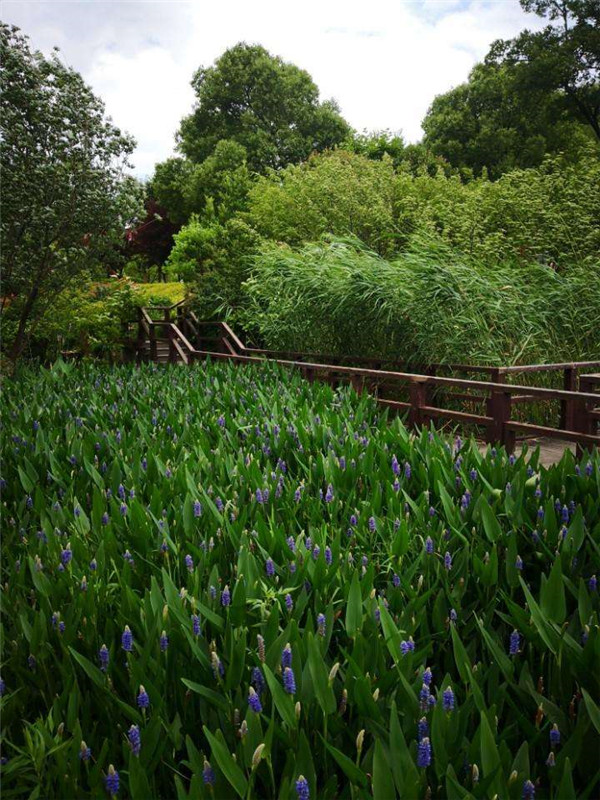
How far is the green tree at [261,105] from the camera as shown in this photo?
113 ft

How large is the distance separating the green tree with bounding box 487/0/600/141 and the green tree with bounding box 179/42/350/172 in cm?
1060

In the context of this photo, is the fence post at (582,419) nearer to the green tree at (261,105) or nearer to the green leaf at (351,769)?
the green leaf at (351,769)

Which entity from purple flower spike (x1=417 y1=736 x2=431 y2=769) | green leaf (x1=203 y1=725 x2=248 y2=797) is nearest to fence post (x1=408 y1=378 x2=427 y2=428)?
purple flower spike (x1=417 y1=736 x2=431 y2=769)

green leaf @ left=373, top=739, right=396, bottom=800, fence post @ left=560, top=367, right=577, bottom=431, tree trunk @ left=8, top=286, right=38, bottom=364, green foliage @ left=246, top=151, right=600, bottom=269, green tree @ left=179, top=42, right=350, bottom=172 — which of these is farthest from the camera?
green tree @ left=179, top=42, right=350, bottom=172

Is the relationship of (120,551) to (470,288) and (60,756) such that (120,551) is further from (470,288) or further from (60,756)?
(470,288)

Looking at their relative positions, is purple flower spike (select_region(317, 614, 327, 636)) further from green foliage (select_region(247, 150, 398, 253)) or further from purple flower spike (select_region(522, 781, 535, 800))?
green foliage (select_region(247, 150, 398, 253))

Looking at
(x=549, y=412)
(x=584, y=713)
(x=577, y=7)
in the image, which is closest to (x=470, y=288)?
(x=549, y=412)

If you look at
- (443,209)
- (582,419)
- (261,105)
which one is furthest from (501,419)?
(261,105)

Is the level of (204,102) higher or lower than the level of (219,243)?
higher

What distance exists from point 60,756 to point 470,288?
8.03 m

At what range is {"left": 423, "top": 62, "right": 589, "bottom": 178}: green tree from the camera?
2656 cm

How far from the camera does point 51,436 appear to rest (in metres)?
4.55

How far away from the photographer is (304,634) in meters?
1.88

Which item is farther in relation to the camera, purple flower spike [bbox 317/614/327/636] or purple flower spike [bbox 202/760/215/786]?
purple flower spike [bbox 317/614/327/636]
